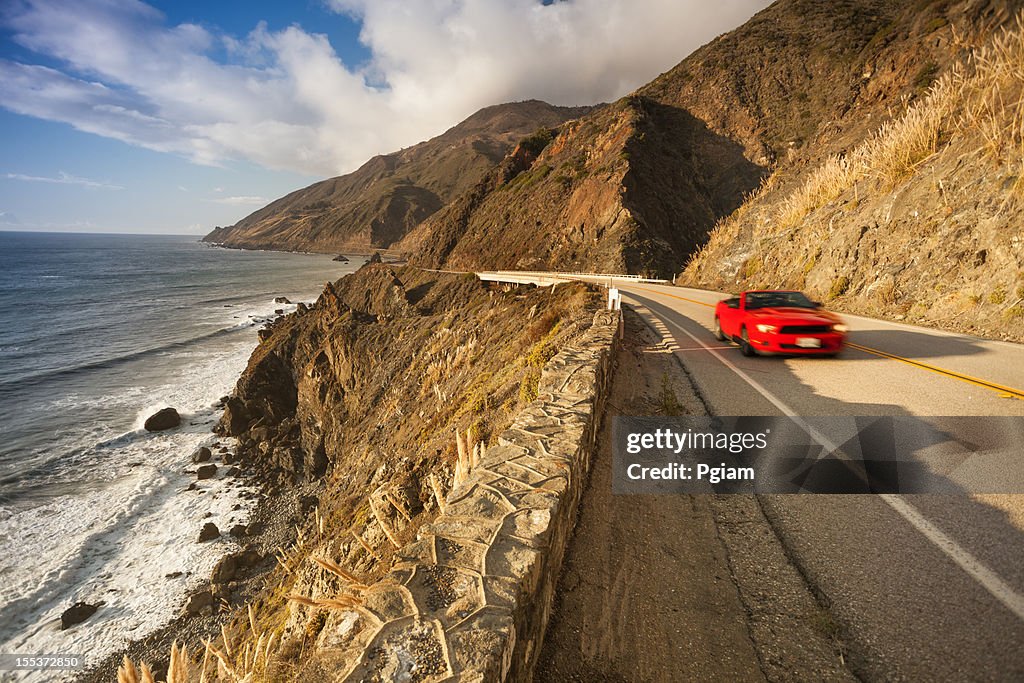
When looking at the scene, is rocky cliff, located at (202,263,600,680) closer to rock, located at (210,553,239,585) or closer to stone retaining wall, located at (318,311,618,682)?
A: stone retaining wall, located at (318,311,618,682)

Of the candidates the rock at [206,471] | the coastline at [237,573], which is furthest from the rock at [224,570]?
the rock at [206,471]

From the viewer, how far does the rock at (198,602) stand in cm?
1377

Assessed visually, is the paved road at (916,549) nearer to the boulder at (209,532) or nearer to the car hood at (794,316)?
the car hood at (794,316)

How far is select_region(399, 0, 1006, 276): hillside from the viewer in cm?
3538

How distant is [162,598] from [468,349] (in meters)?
13.1

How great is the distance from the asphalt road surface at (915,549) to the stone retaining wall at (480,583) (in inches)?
70.8

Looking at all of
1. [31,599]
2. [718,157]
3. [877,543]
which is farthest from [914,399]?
[718,157]

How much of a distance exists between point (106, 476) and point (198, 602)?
39.3 feet

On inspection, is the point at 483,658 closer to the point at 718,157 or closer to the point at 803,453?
the point at 803,453

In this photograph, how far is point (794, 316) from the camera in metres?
8.16

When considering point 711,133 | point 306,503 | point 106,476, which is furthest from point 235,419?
point 711,133

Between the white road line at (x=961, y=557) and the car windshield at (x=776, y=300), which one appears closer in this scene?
the white road line at (x=961, y=557)

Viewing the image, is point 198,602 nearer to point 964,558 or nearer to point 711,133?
point 964,558

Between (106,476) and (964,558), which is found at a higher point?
(964,558)
